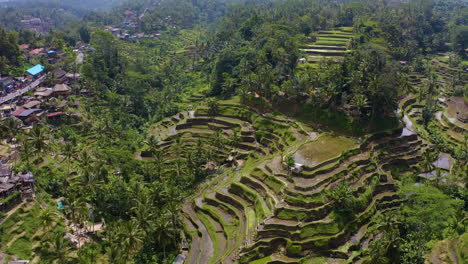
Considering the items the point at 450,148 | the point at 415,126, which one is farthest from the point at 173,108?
the point at 450,148

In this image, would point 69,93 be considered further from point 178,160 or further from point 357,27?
point 357,27

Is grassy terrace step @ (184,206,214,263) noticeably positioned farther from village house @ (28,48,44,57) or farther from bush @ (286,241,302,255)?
village house @ (28,48,44,57)

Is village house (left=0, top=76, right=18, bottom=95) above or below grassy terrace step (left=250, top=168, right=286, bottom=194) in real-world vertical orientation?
above

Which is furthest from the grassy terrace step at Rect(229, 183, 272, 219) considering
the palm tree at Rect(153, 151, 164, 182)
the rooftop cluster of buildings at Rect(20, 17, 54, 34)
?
the rooftop cluster of buildings at Rect(20, 17, 54, 34)

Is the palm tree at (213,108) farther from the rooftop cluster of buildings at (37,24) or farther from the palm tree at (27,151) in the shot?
the rooftop cluster of buildings at (37,24)

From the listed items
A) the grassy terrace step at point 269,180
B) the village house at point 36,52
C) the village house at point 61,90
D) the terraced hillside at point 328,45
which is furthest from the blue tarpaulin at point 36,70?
the terraced hillside at point 328,45

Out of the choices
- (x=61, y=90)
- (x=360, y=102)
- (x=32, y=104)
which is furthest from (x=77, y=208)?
(x=360, y=102)
